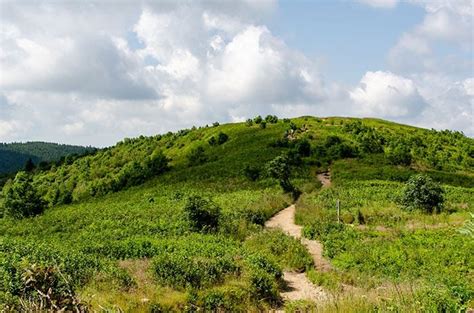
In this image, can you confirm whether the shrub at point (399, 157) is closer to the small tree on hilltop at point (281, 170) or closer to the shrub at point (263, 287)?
the small tree on hilltop at point (281, 170)

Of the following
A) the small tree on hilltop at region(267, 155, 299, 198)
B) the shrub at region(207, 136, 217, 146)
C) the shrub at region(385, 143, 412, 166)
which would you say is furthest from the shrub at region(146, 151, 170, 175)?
the shrub at region(385, 143, 412, 166)

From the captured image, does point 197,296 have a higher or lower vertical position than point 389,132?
lower

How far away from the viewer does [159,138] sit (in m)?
122

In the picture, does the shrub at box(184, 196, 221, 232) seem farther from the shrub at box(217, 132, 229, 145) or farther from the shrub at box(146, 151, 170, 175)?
the shrub at box(217, 132, 229, 145)

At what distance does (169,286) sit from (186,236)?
11491 mm

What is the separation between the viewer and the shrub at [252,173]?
66725 millimetres

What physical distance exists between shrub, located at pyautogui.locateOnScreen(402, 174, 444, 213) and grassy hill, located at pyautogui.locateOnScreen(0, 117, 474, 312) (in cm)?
103

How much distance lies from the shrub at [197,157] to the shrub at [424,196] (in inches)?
1991

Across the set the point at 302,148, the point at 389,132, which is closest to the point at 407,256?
the point at 302,148

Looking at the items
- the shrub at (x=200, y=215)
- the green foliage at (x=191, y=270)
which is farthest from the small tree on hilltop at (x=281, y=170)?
the green foliage at (x=191, y=270)

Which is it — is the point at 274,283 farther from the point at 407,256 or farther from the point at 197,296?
the point at 407,256

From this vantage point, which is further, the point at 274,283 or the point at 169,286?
the point at 274,283

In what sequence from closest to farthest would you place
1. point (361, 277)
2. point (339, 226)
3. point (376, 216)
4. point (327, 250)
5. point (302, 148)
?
1. point (361, 277)
2. point (327, 250)
3. point (339, 226)
4. point (376, 216)
5. point (302, 148)

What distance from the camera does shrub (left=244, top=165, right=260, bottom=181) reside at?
219 feet
